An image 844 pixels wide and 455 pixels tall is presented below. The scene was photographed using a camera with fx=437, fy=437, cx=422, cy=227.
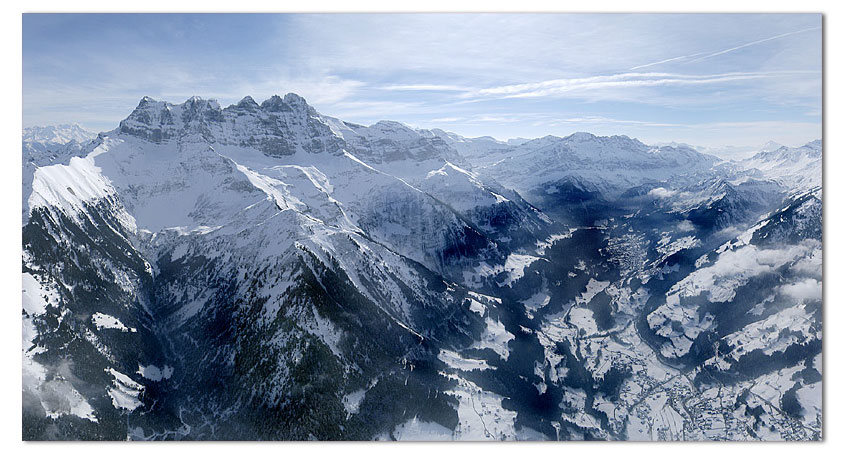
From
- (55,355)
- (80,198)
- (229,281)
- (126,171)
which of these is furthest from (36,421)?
(126,171)

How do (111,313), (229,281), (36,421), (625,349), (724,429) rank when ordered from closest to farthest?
(36,421) → (111,313) → (724,429) → (229,281) → (625,349)

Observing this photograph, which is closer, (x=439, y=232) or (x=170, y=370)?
(x=170, y=370)

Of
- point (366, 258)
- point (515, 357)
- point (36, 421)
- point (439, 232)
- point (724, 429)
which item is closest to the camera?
point (36, 421)

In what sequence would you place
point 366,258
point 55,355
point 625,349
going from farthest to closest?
point 625,349, point 366,258, point 55,355

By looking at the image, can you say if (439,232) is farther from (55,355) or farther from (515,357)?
(55,355)

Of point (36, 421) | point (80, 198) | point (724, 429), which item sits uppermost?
point (80, 198)

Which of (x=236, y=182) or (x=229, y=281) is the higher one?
(x=236, y=182)

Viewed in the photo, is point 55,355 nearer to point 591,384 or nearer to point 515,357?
point 515,357

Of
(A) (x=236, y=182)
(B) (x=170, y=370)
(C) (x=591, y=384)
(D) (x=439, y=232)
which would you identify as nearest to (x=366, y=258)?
(B) (x=170, y=370)

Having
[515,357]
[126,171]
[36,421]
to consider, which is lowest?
[515,357]

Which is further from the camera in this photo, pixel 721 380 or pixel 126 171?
pixel 126 171
